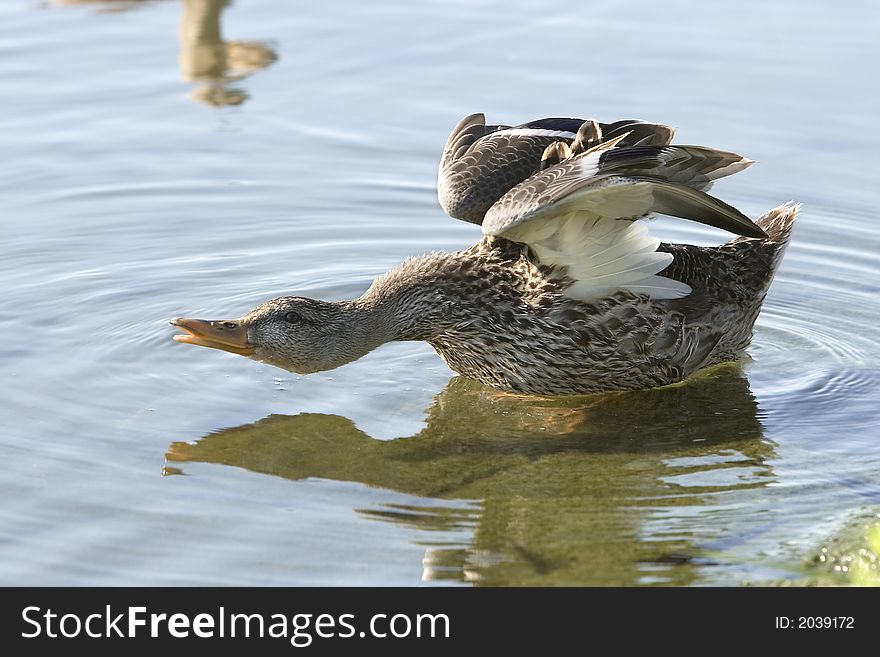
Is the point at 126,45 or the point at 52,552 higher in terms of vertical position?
the point at 126,45

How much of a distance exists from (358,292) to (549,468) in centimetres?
287

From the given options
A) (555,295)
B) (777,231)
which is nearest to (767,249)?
(777,231)

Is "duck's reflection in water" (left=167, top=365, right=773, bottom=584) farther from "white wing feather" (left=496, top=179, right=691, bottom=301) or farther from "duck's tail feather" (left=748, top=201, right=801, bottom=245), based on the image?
"duck's tail feather" (left=748, top=201, right=801, bottom=245)

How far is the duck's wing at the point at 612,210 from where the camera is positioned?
7.41 m

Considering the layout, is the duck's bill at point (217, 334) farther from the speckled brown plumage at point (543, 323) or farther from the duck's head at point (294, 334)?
the speckled brown plumage at point (543, 323)

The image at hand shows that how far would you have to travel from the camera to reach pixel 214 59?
14.4m

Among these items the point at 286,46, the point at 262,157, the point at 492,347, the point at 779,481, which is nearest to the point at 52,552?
the point at 492,347

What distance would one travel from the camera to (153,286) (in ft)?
33.0

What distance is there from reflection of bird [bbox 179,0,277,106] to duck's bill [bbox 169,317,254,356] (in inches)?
235

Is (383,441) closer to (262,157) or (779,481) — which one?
(779,481)

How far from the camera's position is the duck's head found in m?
8.13

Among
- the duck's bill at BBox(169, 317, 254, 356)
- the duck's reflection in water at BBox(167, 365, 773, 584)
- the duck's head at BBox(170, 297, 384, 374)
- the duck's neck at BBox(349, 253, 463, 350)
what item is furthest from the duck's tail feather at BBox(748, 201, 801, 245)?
the duck's bill at BBox(169, 317, 254, 356)

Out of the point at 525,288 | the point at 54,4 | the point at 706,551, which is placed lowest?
the point at 706,551

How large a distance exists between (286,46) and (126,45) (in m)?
1.76
